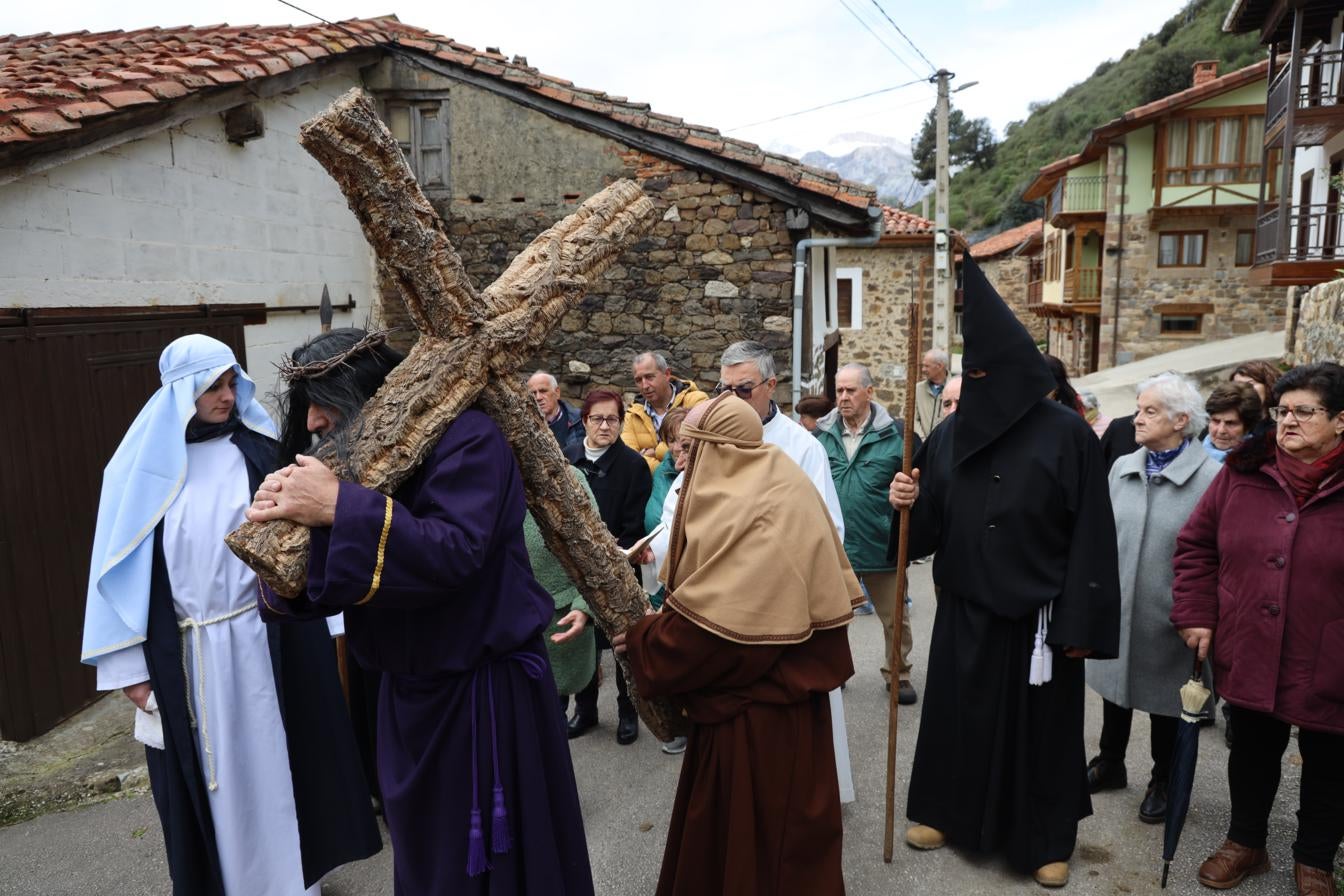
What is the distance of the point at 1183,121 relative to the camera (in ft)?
81.0

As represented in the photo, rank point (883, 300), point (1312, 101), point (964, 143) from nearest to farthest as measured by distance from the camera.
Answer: point (1312, 101) → point (883, 300) → point (964, 143)

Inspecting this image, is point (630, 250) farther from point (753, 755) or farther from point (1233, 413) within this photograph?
point (753, 755)

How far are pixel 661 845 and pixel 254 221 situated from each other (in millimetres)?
5737

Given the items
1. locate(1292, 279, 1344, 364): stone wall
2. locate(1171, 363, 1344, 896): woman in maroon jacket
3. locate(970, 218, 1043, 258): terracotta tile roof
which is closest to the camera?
locate(1171, 363, 1344, 896): woman in maroon jacket

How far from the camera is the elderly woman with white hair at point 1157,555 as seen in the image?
3.73 m

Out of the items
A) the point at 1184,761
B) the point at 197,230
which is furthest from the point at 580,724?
the point at 197,230

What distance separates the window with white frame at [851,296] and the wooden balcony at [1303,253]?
7.28 m

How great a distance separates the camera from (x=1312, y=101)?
1441 centimetres

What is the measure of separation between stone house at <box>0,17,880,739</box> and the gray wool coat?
4.83 metres

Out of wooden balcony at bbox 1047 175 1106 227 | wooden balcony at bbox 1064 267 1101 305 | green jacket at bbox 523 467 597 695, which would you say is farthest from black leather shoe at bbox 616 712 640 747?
wooden balcony at bbox 1064 267 1101 305

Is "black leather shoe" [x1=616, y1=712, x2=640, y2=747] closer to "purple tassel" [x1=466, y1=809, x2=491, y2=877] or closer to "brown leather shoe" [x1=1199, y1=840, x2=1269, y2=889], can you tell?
"purple tassel" [x1=466, y1=809, x2=491, y2=877]

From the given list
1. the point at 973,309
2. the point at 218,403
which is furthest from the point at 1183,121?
the point at 218,403

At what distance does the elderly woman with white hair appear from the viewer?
12.2 ft

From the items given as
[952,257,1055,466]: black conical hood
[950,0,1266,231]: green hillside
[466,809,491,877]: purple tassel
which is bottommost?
[466,809,491,877]: purple tassel
